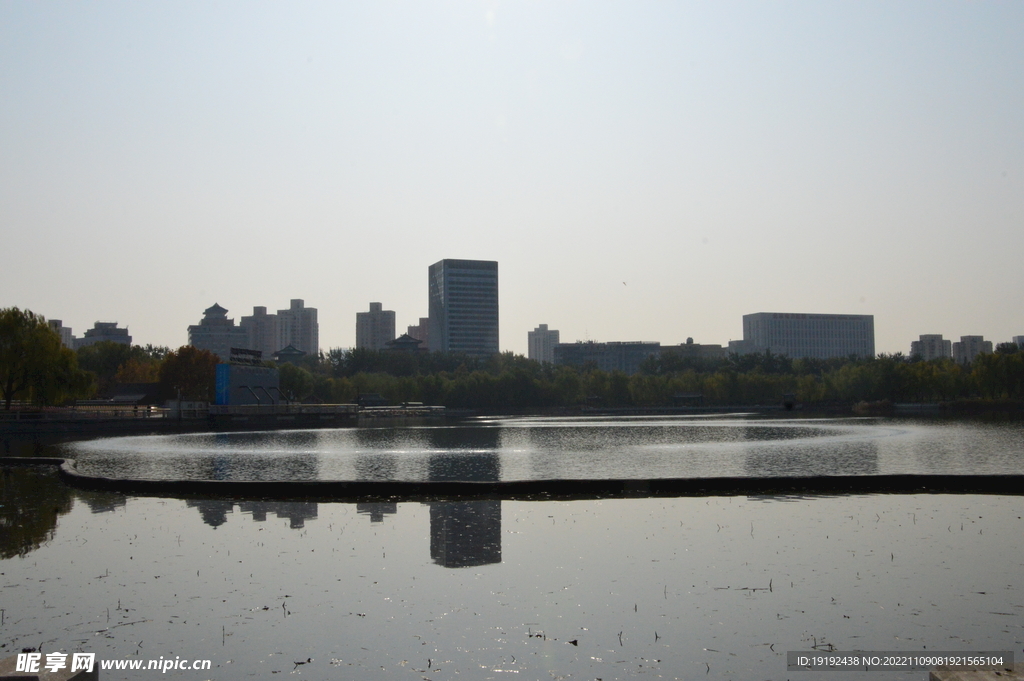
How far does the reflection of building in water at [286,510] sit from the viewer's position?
923 inches

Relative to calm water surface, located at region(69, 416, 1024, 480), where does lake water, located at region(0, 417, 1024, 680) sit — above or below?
above

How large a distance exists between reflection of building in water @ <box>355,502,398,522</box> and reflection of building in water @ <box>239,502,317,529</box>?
1457 millimetres

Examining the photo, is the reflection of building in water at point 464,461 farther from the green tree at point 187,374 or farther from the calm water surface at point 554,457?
→ the green tree at point 187,374

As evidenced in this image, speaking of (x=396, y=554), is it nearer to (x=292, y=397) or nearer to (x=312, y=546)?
(x=312, y=546)

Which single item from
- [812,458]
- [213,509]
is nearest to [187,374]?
[812,458]

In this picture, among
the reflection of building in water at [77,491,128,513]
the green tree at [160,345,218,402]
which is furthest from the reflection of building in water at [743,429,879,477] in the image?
the green tree at [160,345,218,402]

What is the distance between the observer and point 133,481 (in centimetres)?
3105

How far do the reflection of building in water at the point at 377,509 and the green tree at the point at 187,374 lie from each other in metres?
118

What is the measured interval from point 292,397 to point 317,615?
150162 mm

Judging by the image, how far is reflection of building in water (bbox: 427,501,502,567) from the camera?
17750 mm

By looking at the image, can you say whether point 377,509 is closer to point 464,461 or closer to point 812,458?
point 464,461

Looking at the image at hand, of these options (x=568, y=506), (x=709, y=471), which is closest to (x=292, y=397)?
(x=709, y=471)

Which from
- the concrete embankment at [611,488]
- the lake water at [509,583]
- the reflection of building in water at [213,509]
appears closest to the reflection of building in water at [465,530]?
the lake water at [509,583]

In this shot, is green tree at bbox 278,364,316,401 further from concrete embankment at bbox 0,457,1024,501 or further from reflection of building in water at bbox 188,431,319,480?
concrete embankment at bbox 0,457,1024,501
